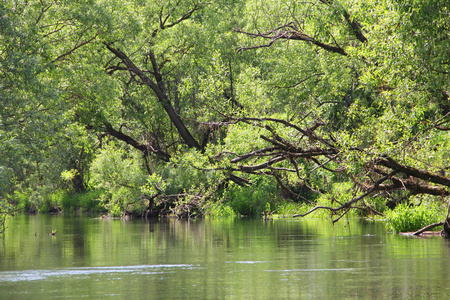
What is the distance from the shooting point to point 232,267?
1324cm

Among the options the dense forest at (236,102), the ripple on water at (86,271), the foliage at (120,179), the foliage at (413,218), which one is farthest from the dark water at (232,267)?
the foliage at (120,179)

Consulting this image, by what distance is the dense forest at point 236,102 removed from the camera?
1747 cm

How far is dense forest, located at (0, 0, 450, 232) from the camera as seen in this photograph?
17469 millimetres

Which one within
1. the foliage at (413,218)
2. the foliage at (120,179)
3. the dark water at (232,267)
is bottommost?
the dark water at (232,267)

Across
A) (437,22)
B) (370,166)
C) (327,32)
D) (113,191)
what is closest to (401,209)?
(370,166)

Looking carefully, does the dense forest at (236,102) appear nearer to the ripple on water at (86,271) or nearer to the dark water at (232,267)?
the dark water at (232,267)

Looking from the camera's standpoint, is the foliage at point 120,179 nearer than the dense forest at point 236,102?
No

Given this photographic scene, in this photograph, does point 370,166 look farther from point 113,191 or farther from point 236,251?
point 113,191

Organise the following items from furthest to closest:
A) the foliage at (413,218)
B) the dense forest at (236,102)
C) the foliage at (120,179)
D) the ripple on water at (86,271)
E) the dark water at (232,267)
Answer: the foliage at (120,179) → the foliage at (413,218) → the dense forest at (236,102) → the ripple on water at (86,271) → the dark water at (232,267)

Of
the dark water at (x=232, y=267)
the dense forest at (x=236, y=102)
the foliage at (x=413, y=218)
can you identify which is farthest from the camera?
the foliage at (x=413, y=218)

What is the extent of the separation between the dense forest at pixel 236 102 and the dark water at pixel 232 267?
7.08 feet

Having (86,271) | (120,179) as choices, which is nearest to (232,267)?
(86,271)

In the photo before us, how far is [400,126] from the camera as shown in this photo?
55.8 ft

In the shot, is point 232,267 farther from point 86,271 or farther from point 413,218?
point 413,218
